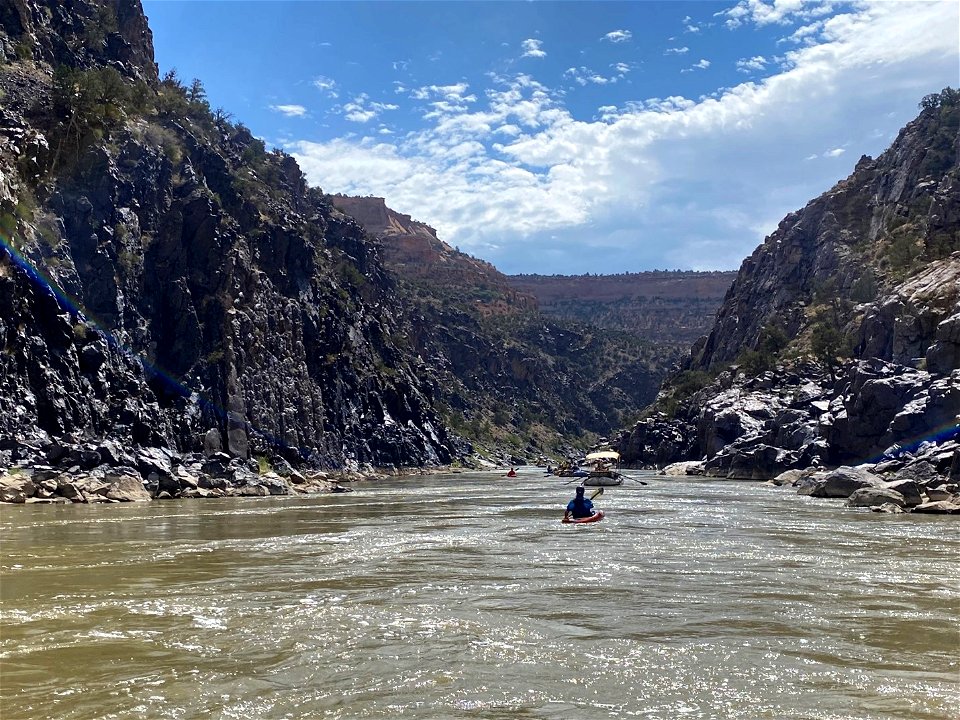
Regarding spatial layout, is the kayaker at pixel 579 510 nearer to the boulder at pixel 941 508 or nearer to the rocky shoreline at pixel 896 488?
the rocky shoreline at pixel 896 488

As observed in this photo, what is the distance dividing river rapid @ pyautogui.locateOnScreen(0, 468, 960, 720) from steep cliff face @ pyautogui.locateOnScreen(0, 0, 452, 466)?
30623 millimetres

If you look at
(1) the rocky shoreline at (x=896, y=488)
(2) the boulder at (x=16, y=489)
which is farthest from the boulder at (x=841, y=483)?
(2) the boulder at (x=16, y=489)

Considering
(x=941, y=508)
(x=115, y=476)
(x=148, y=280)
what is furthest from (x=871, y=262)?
(x=115, y=476)

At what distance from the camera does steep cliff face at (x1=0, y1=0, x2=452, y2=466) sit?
173 feet

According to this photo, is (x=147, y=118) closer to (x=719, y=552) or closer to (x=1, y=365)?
(x=1, y=365)

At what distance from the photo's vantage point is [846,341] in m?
85.3

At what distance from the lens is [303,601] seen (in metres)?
14.3

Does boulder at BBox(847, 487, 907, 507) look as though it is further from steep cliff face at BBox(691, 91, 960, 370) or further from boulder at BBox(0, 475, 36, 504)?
boulder at BBox(0, 475, 36, 504)

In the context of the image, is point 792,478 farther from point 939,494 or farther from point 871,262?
point 871,262

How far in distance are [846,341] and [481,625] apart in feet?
270

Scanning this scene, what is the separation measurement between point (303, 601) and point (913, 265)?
82.1 m

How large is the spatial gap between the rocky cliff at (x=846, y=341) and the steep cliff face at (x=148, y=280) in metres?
38.0

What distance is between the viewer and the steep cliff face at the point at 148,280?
173 feet

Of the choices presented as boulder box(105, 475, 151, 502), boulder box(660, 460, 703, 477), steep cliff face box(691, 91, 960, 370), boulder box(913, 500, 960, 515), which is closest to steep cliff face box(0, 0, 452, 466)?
boulder box(105, 475, 151, 502)
